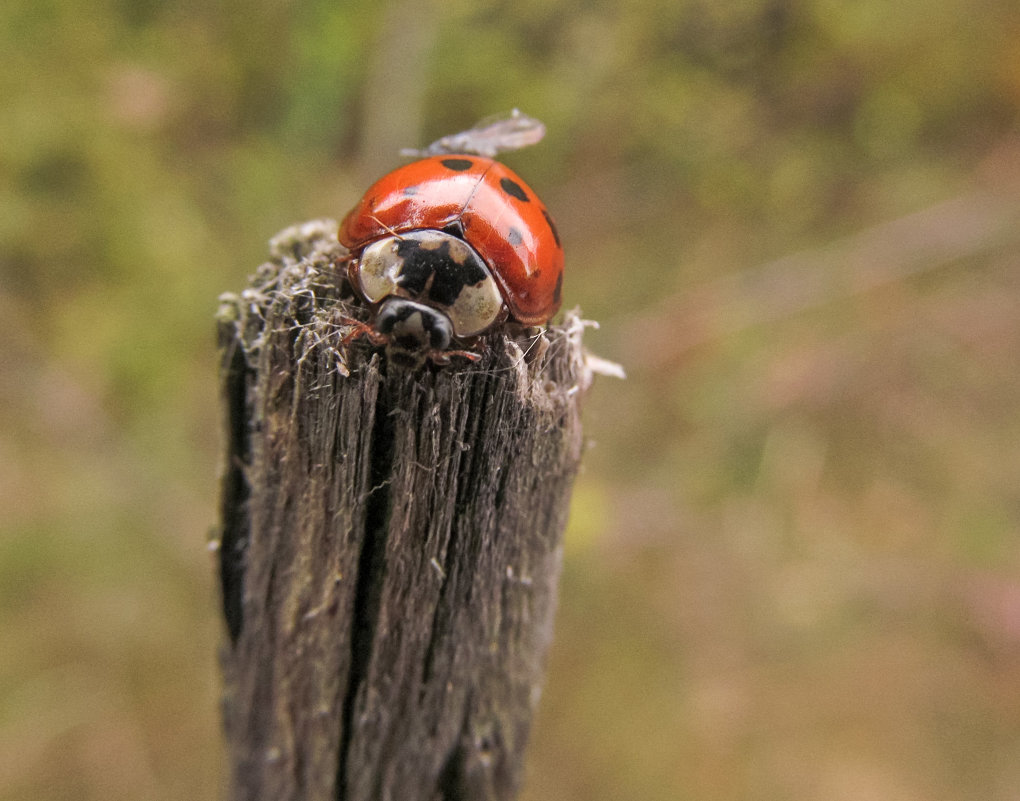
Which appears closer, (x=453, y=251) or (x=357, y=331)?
(x=357, y=331)

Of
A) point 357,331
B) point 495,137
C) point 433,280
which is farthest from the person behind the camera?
point 495,137

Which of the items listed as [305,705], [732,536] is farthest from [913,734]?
[305,705]

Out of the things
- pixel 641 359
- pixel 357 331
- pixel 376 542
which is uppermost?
pixel 641 359

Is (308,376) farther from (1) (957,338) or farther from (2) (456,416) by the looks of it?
(1) (957,338)

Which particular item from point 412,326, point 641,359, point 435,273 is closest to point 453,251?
point 435,273

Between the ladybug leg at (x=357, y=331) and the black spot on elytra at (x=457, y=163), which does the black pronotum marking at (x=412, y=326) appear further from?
the black spot on elytra at (x=457, y=163)

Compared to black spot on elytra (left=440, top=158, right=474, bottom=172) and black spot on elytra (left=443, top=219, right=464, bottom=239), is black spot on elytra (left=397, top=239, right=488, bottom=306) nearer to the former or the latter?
black spot on elytra (left=443, top=219, right=464, bottom=239)

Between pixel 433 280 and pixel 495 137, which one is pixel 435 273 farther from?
pixel 495 137
